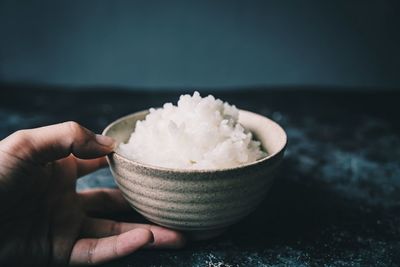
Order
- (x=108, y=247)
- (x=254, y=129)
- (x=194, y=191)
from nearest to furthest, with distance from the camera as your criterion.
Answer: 1. (x=194, y=191)
2. (x=108, y=247)
3. (x=254, y=129)

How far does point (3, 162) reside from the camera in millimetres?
1087

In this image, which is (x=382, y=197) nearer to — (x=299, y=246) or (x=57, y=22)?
(x=299, y=246)

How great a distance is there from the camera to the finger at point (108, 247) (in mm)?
1171

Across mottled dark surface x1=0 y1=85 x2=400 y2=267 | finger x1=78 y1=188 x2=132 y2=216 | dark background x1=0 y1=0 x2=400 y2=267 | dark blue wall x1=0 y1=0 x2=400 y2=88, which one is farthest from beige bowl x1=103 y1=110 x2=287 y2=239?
dark blue wall x1=0 y1=0 x2=400 y2=88

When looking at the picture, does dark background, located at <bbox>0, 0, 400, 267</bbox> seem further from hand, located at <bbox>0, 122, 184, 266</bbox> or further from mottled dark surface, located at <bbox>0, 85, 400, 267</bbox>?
hand, located at <bbox>0, 122, 184, 266</bbox>

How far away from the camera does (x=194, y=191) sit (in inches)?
43.3

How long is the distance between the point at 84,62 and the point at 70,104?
1.53ft

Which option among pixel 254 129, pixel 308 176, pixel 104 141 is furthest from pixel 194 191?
pixel 308 176

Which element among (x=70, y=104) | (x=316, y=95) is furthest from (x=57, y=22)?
(x=316, y=95)

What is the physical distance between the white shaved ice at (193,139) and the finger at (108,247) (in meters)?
0.20

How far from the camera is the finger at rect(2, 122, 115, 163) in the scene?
44.0 inches

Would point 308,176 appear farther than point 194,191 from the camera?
Yes

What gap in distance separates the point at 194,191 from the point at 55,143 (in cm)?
39

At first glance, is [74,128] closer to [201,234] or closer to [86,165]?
[86,165]
